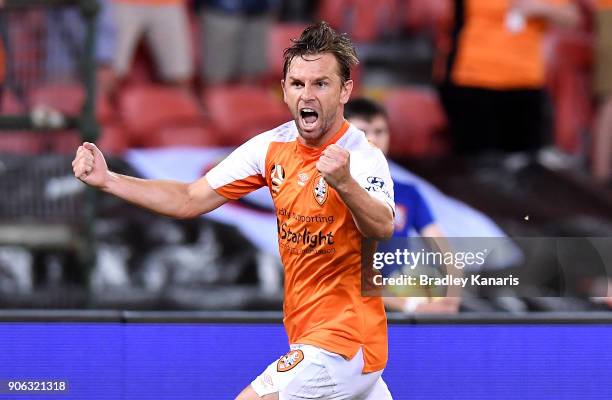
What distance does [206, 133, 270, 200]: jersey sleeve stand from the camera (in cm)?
470

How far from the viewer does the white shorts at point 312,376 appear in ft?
14.5

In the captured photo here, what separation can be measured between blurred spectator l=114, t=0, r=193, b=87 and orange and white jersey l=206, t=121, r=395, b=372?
3738 millimetres

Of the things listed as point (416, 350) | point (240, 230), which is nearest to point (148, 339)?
point (416, 350)

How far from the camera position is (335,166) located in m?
4.04

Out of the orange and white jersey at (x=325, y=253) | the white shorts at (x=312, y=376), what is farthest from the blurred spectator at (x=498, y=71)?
the white shorts at (x=312, y=376)

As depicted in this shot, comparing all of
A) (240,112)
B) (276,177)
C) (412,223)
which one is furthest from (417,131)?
(276,177)

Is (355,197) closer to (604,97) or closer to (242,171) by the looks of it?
(242,171)

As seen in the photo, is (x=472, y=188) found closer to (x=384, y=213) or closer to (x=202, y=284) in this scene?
(x=202, y=284)

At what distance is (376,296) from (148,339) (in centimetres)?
139

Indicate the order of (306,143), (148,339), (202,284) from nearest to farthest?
(306,143)
(148,339)
(202,284)

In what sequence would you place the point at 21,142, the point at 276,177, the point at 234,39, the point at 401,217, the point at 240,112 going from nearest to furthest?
1. the point at 276,177
2. the point at 401,217
3. the point at 21,142
4. the point at 240,112
5. the point at 234,39

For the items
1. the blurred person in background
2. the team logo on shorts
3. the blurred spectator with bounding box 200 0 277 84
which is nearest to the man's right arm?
the team logo on shorts

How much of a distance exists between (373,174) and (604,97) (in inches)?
163

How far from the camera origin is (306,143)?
178 inches
